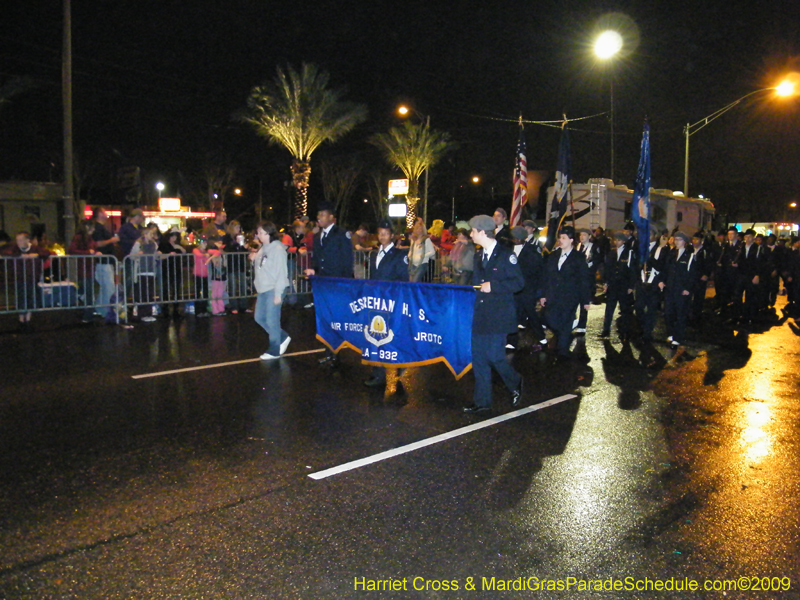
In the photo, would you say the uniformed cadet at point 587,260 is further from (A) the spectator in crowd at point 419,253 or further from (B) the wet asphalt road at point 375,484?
(B) the wet asphalt road at point 375,484

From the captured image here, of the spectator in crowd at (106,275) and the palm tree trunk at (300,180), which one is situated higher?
the palm tree trunk at (300,180)

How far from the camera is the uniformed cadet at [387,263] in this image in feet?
26.0

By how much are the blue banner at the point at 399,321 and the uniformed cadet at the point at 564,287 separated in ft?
9.98

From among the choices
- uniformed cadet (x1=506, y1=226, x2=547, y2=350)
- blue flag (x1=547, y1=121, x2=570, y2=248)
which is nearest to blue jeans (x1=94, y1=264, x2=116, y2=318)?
uniformed cadet (x1=506, y1=226, x2=547, y2=350)

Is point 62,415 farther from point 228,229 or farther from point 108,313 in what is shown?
point 228,229

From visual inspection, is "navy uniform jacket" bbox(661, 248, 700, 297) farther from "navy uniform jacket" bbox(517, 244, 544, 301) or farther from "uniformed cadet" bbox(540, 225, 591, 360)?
"navy uniform jacket" bbox(517, 244, 544, 301)

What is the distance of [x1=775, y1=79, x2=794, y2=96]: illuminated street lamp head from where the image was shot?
21445 millimetres

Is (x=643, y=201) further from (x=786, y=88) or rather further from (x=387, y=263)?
(x=786, y=88)

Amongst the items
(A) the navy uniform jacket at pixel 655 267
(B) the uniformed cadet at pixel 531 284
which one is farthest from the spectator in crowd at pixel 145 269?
(A) the navy uniform jacket at pixel 655 267

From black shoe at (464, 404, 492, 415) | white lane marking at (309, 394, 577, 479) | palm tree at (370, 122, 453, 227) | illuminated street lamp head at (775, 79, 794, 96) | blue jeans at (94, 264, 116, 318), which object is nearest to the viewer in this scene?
white lane marking at (309, 394, 577, 479)

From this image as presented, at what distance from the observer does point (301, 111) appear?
30.4 meters

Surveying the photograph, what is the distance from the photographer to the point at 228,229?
14867 millimetres

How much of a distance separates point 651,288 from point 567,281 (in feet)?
7.77

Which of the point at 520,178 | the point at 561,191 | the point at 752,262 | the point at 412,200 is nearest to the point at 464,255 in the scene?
the point at 561,191
